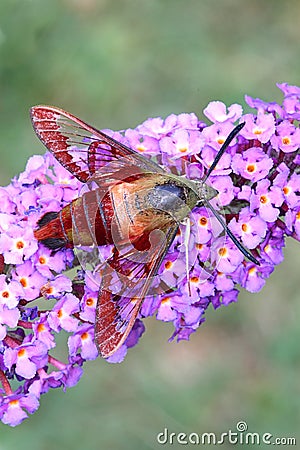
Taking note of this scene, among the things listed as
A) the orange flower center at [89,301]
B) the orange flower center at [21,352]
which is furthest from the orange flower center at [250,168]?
the orange flower center at [21,352]

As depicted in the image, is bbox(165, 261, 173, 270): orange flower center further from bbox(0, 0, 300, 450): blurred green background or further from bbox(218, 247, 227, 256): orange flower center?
bbox(0, 0, 300, 450): blurred green background

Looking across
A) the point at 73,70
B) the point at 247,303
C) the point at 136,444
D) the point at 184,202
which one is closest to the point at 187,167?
the point at 184,202

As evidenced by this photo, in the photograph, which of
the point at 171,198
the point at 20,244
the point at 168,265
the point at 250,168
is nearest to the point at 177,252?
the point at 168,265

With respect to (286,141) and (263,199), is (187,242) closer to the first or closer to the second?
(263,199)

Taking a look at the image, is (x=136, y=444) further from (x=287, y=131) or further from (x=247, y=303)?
(x=287, y=131)

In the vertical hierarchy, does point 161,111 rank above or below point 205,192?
above
